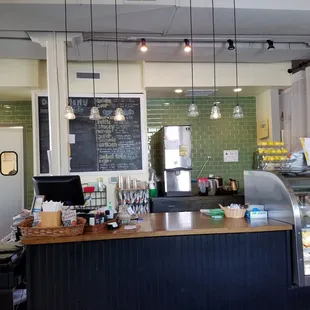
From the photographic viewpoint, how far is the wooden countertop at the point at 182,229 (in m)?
2.42

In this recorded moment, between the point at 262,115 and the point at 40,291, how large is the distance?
427 cm

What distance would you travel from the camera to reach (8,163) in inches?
213

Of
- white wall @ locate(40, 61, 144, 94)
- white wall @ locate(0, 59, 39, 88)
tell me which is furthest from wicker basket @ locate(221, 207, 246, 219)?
white wall @ locate(0, 59, 39, 88)

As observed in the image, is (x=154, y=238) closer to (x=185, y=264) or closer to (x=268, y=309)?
(x=185, y=264)

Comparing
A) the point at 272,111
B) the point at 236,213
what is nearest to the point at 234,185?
the point at 272,111

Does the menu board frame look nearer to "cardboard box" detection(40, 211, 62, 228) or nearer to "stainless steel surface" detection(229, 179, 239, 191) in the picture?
"stainless steel surface" detection(229, 179, 239, 191)

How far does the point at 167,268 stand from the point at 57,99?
2326 millimetres

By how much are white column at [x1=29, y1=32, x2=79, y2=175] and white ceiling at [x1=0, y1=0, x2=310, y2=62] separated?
0.23 m

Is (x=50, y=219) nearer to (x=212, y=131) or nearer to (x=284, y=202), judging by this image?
(x=284, y=202)

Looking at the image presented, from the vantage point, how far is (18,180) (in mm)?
5355

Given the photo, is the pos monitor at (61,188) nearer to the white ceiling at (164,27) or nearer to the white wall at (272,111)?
the white ceiling at (164,27)

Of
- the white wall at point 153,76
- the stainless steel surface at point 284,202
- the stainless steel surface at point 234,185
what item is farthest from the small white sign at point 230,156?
the stainless steel surface at point 284,202

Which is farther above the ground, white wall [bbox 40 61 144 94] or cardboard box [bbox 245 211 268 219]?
white wall [bbox 40 61 144 94]

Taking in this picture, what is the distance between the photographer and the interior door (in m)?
5.34
